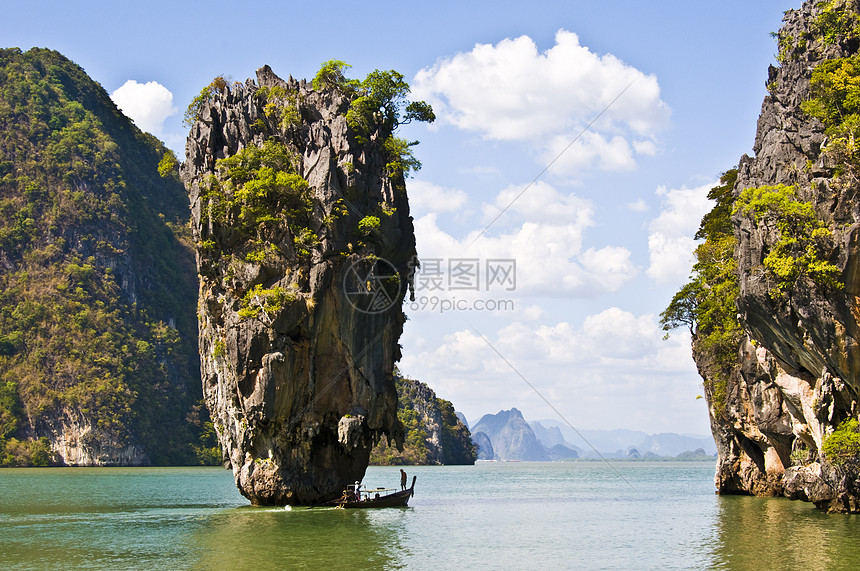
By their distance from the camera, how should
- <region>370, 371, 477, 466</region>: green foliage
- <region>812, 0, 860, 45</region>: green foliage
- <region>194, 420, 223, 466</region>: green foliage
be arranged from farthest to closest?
<region>370, 371, 477, 466</region>: green foliage → <region>194, 420, 223, 466</region>: green foliage → <region>812, 0, 860, 45</region>: green foliage

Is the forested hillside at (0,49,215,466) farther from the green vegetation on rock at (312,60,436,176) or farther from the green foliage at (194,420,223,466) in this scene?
the green vegetation on rock at (312,60,436,176)

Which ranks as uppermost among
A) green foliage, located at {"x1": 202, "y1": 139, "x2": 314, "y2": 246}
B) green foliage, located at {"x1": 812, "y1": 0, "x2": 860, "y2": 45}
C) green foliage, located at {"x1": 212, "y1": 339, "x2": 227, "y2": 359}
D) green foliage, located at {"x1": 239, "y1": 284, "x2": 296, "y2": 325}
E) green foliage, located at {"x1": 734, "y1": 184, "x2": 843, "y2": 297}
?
green foliage, located at {"x1": 812, "y1": 0, "x2": 860, "y2": 45}

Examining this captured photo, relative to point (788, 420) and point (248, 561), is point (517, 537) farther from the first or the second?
point (788, 420)

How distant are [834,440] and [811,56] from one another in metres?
16.0

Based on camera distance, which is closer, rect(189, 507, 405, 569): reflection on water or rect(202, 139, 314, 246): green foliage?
rect(189, 507, 405, 569): reflection on water

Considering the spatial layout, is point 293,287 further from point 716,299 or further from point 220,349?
point 716,299

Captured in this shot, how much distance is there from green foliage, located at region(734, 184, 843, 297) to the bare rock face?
57.8ft

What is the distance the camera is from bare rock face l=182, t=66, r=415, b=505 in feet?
122

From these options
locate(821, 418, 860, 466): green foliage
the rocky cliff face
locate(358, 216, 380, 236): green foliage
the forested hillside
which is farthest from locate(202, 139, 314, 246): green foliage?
the forested hillside

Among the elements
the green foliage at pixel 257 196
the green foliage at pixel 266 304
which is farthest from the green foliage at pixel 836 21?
the green foliage at pixel 266 304

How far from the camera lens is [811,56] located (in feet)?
114

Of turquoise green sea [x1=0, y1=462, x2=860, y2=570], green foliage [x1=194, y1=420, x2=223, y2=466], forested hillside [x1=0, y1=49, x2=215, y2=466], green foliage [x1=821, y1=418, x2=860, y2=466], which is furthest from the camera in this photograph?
green foliage [x1=194, y1=420, x2=223, y2=466]

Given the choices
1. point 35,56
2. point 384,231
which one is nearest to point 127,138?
point 35,56

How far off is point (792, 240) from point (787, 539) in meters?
10.4
